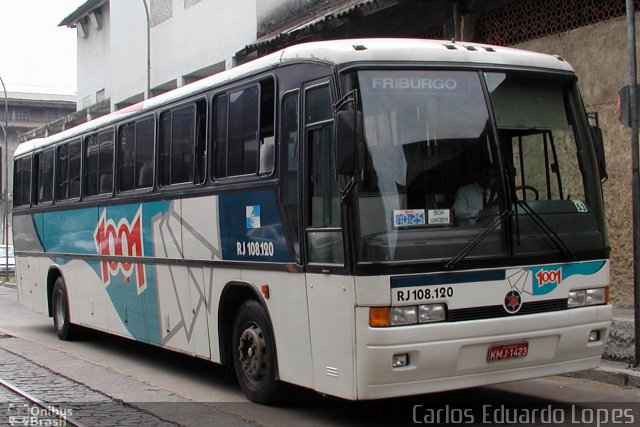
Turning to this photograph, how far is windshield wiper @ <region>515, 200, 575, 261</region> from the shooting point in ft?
23.0

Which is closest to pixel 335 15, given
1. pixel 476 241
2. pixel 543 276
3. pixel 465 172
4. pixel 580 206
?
pixel 580 206

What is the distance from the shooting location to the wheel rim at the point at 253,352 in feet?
26.4

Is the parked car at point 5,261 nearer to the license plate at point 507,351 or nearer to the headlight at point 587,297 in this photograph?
the headlight at point 587,297

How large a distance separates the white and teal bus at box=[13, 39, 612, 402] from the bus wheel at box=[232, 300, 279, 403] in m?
0.02

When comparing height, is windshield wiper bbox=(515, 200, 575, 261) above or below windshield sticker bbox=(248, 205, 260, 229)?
below

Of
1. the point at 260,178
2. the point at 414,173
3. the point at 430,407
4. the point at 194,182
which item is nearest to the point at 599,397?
the point at 430,407

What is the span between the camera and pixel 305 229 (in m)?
7.25

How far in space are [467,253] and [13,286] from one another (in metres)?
25.6

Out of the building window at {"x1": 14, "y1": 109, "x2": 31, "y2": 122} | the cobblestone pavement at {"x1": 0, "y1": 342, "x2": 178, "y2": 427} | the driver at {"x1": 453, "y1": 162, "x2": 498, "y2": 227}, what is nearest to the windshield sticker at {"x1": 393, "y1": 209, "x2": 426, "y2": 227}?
the driver at {"x1": 453, "y1": 162, "x2": 498, "y2": 227}

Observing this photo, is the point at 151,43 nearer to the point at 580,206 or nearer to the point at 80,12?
the point at 80,12

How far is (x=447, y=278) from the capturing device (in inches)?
261

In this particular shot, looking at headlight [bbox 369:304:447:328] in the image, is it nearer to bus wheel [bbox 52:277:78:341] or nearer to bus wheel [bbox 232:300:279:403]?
bus wheel [bbox 232:300:279:403]

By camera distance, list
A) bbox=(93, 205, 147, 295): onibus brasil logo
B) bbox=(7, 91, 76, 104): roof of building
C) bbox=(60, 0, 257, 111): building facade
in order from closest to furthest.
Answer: bbox=(93, 205, 147, 295): onibus brasil logo < bbox=(60, 0, 257, 111): building facade < bbox=(7, 91, 76, 104): roof of building

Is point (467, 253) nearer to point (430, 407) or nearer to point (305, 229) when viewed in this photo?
point (305, 229)
